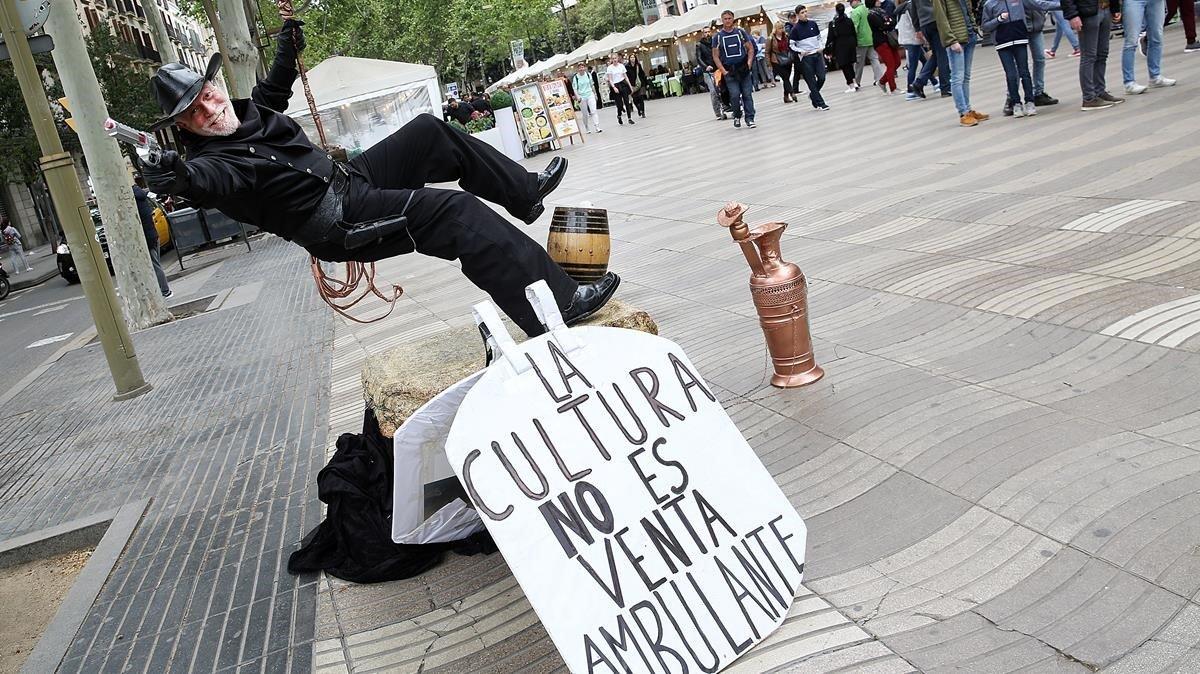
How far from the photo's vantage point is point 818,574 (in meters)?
3.04

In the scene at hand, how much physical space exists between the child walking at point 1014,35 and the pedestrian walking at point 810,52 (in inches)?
258

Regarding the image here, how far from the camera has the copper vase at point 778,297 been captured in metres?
4.35

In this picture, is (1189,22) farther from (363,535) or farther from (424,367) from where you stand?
(363,535)

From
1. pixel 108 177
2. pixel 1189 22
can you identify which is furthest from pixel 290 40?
pixel 1189 22

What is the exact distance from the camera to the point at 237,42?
21.0m

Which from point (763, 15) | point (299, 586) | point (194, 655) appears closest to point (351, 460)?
point (299, 586)

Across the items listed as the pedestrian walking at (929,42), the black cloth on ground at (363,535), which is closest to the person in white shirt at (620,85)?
the pedestrian walking at (929,42)

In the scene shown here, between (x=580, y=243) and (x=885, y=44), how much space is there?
1605cm

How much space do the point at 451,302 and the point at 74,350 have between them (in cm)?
635

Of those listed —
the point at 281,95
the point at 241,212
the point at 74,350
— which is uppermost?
the point at 281,95

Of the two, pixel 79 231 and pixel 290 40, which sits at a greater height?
pixel 290 40

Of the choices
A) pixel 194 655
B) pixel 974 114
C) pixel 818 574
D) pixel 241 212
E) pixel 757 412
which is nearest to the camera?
pixel 818 574

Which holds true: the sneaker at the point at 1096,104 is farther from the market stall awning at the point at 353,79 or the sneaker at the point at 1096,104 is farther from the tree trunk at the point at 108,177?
the market stall awning at the point at 353,79

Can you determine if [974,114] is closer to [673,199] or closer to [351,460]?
[673,199]
